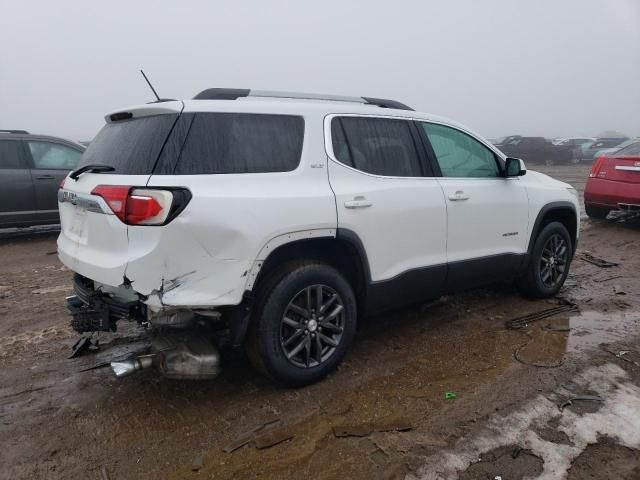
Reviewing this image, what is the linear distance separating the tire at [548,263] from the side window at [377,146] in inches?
70.3

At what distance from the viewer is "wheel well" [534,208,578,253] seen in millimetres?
5070

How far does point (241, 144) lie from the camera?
313 cm

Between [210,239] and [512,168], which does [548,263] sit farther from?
[210,239]

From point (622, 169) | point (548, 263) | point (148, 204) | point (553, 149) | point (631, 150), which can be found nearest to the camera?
point (148, 204)

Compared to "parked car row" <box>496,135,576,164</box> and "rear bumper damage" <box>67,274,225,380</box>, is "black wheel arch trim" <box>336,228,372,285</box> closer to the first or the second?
"rear bumper damage" <box>67,274,225,380</box>

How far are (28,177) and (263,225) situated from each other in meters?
6.59

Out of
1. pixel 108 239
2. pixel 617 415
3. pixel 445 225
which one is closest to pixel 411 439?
pixel 617 415

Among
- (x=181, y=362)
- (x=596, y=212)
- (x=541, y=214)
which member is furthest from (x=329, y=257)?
(x=596, y=212)

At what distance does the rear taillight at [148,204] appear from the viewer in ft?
8.93

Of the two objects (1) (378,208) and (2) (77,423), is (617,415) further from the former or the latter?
(2) (77,423)

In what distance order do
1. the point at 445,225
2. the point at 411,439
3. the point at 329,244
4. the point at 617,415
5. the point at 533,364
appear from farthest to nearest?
the point at 445,225
the point at 533,364
the point at 329,244
the point at 617,415
the point at 411,439

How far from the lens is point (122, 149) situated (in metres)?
3.14

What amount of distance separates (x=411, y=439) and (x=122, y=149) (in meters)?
2.41

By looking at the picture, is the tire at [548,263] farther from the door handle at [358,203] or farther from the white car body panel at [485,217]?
the door handle at [358,203]
